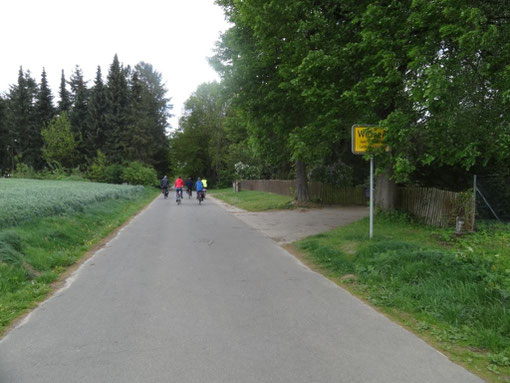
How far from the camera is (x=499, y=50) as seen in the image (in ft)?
27.1

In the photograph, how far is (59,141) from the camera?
168ft

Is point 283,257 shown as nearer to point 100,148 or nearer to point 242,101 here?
point 242,101

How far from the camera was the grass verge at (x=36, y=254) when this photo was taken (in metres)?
5.00

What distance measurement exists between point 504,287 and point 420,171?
12.0 metres

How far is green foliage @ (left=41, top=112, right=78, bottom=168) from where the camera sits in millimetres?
51125

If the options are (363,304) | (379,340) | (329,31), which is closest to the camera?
(379,340)

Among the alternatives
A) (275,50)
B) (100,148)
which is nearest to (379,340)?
(275,50)

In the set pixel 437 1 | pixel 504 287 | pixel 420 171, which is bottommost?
pixel 504 287

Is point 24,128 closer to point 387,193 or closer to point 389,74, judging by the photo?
point 387,193

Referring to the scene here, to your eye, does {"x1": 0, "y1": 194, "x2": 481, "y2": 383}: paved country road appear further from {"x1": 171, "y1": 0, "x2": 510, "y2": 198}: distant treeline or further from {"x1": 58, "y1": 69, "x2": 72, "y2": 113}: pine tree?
{"x1": 58, "y1": 69, "x2": 72, "y2": 113}: pine tree

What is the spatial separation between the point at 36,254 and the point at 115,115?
47.4m

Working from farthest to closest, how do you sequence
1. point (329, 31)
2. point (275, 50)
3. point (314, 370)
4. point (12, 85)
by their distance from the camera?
point (12, 85) → point (275, 50) → point (329, 31) → point (314, 370)

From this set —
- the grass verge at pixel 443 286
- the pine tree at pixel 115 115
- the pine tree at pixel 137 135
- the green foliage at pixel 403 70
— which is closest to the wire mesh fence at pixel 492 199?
the green foliage at pixel 403 70

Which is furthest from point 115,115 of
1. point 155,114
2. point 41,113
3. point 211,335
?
point 211,335
